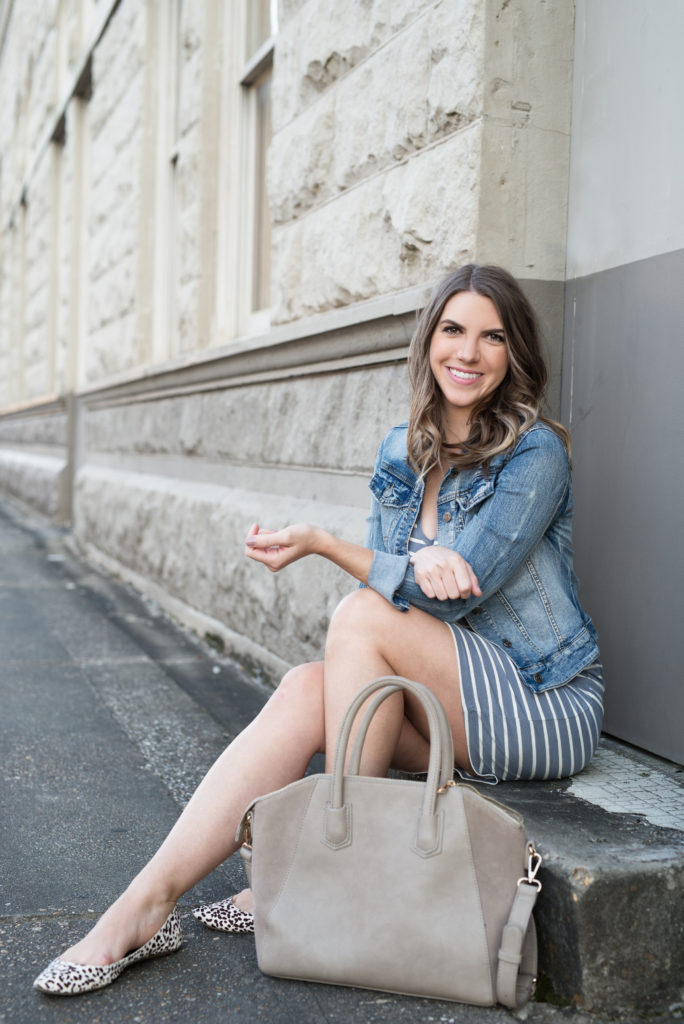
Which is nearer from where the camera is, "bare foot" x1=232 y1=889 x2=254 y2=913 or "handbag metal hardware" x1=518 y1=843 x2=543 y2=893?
"handbag metal hardware" x1=518 y1=843 x2=543 y2=893

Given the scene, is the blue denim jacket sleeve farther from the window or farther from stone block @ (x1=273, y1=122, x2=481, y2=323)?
the window

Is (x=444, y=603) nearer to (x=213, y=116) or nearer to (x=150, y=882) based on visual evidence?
(x=150, y=882)

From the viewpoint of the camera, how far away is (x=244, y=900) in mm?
2162

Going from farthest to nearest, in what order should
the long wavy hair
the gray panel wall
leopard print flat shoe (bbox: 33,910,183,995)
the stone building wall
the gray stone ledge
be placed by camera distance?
the gray stone ledge, the stone building wall, the gray panel wall, the long wavy hair, leopard print flat shoe (bbox: 33,910,183,995)

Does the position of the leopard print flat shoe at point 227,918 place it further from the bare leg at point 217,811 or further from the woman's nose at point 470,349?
the woman's nose at point 470,349

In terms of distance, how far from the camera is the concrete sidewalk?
5.78 feet

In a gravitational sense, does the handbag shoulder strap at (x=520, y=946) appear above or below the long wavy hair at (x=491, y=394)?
below

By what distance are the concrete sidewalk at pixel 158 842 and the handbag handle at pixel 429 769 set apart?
25 cm

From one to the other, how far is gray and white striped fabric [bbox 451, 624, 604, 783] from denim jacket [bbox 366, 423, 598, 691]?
4 cm

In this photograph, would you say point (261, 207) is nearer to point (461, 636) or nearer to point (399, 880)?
point (461, 636)

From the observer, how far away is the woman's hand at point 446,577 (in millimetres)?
2090

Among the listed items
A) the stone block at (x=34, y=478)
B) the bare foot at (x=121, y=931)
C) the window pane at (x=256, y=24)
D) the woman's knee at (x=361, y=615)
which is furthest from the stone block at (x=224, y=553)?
the stone block at (x=34, y=478)

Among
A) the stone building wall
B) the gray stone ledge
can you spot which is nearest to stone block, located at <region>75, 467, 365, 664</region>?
the stone building wall

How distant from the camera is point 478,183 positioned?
9.08 ft
